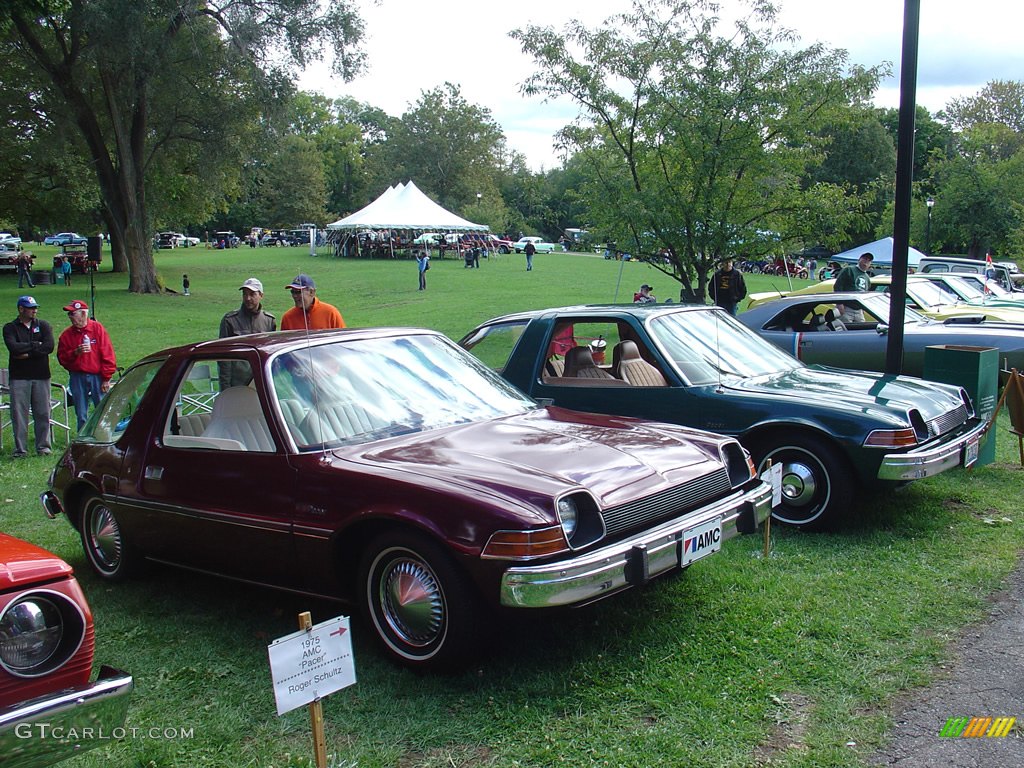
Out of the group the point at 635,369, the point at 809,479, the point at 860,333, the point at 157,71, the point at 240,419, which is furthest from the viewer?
the point at 157,71

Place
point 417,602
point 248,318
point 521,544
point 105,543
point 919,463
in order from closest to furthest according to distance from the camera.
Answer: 1. point 521,544
2. point 417,602
3. point 105,543
4. point 919,463
5. point 248,318

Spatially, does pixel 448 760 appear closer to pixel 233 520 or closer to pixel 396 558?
pixel 396 558

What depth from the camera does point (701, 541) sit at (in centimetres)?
426

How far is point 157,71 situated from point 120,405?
25.0 meters

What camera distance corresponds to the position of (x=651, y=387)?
6.63 m

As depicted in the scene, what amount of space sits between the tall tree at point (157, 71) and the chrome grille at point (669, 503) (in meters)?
26.0

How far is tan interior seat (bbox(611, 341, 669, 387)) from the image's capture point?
6.70m

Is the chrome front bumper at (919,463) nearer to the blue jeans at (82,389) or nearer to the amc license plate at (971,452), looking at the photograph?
the amc license plate at (971,452)

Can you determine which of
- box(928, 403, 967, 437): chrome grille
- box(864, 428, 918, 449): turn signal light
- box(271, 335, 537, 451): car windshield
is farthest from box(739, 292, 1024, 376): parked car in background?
box(271, 335, 537, 451): car windshield

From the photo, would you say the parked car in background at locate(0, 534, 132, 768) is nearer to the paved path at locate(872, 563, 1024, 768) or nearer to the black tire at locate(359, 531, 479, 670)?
the black tire at locate(359, 531, 479, 670)

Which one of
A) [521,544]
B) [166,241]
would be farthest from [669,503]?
[166,241]

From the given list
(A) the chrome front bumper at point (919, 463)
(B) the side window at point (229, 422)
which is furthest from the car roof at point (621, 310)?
(B) the side window at point (229, 422)

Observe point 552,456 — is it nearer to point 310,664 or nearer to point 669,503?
point 669,503

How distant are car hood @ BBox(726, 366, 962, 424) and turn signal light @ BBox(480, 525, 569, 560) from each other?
Answer: 3027mm
